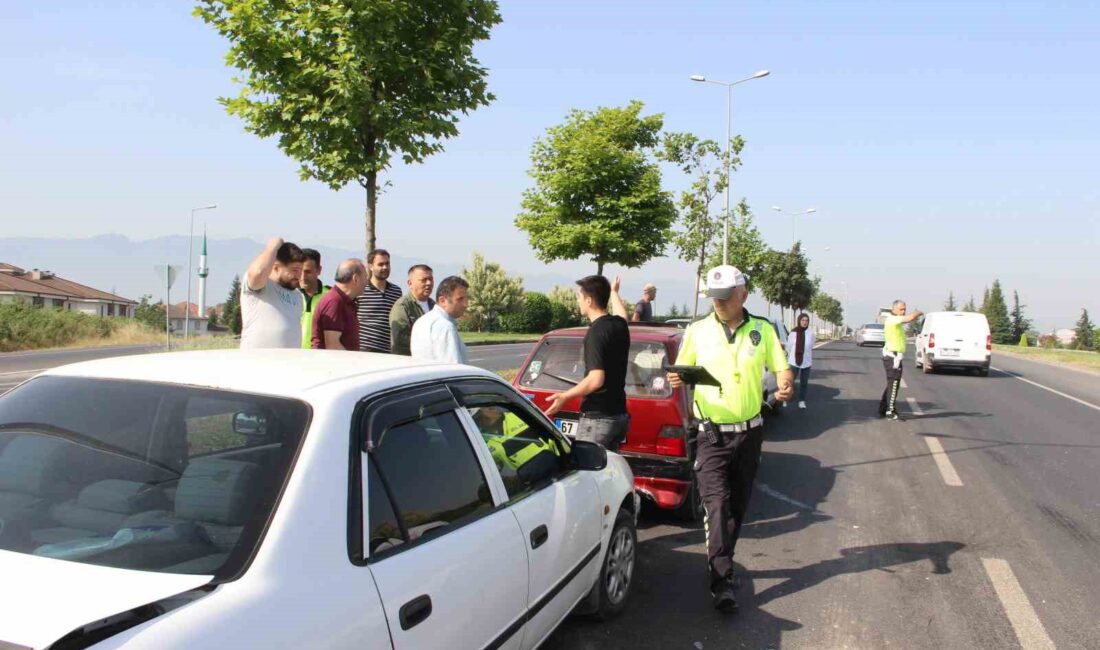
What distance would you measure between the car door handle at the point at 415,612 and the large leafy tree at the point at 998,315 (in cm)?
12574

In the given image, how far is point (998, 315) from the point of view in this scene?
118 m

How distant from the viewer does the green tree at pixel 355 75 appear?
27.9ft

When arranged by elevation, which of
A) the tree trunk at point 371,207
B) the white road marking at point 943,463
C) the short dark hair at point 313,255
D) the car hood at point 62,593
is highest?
the tree trunk at point 371,207

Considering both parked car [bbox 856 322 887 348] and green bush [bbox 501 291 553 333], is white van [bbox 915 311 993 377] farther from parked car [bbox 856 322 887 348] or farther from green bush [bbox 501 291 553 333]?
green bush [bbox 501 291 553 333]

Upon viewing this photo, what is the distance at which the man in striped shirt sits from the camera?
21.7 ft

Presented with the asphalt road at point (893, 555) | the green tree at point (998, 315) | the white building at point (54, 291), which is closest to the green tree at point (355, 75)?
the asphalt road at point (893, 555)

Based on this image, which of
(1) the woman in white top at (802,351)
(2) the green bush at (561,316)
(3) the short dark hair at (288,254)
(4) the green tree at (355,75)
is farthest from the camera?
(2) the green bush at (561,316)

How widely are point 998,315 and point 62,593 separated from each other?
13711 cm

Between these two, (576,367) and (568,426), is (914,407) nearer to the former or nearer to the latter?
(576,367)

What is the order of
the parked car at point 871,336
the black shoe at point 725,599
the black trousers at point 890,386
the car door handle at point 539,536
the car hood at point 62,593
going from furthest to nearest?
the parked car at point 871,336 < the black trousers at point 890,386 < the black shoe at point 725,599 < the car door handle at point 539,536 < the car hood at point 62,593

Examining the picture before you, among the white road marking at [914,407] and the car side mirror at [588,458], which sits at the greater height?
the car side mirror at [588,458]

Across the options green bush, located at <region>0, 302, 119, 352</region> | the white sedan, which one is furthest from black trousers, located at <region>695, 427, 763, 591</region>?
green bush, located at <region>0, 302, 119, 352</region>

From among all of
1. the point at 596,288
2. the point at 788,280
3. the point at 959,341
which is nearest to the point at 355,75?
the point at 596,288

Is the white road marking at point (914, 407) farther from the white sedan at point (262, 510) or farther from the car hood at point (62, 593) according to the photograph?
the car hood at point (62, 593)
